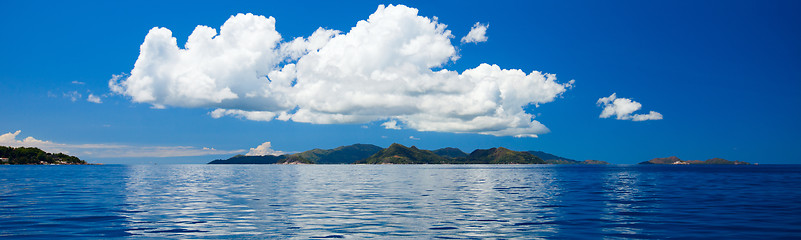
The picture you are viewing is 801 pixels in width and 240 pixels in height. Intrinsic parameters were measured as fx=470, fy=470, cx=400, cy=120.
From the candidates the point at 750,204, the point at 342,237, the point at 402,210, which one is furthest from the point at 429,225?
the point at 750,204

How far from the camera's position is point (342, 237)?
84.5ft

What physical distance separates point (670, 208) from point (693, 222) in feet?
35.9

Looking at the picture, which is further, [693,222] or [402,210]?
[402,210]

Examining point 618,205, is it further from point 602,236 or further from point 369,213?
point 369,213

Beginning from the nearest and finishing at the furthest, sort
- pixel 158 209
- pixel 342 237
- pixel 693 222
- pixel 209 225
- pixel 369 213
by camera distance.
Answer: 1. pixel 342 237
2. pixel 209 225
3. pixel 693 222
4. pixel 369 213
5. pixel 158 209

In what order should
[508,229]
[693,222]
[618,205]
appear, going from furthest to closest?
[618,205] < [693,222] < [508,229]

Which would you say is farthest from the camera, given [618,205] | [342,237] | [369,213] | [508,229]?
[618,205]

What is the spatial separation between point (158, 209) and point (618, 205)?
42777mm

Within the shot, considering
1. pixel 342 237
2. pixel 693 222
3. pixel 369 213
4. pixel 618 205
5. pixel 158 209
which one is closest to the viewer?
pixel 342 237

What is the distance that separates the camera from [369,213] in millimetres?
37875

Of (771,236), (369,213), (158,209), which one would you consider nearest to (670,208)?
(771,236)

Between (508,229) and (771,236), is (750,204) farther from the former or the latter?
(508,229)

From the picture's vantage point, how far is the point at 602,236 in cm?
A: 2664

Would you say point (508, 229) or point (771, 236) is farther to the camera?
point (508, 229)
